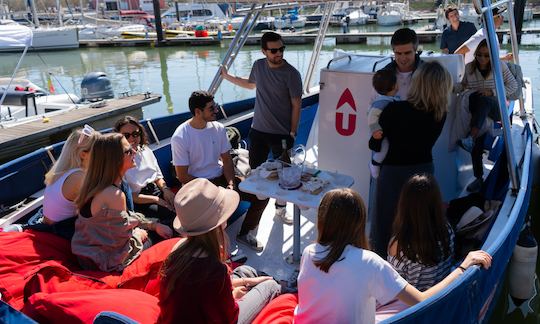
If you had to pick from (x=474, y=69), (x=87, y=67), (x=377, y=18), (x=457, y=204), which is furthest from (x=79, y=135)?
(x=377, y=18)

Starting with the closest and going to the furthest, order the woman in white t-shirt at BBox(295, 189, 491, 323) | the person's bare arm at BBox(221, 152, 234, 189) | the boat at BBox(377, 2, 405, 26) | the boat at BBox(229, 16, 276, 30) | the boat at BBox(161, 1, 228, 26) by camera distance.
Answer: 1. the woman in white t-shirt at BBox(295, 189, 491, 323)
2. the person's bare arm at BBox(221, 152, 234, 189)
3. the boat at BBox(229, 16, 276, 30)
4. the boat at BBox(377, 2, 405, 26)
5. the boat at BBox(161, 1, 228, 26)

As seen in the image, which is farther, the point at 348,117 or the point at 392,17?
the point at 392,17

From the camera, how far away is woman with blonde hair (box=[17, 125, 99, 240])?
106 inches

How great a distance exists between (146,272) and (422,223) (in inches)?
57.6

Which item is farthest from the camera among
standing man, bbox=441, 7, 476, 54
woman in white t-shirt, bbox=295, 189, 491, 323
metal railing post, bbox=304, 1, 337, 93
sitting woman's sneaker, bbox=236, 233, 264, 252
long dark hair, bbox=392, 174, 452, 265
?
standing man, bbox=441, 7, 476, 54

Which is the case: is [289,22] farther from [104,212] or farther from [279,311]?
→ [279,311]

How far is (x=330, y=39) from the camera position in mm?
28141

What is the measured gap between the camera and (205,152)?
11.6ft

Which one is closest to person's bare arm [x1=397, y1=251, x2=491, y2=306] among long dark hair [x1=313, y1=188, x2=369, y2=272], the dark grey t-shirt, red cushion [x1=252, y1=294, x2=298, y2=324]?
long dark hair [x1=313, y1=188, x2=369, y2=272]

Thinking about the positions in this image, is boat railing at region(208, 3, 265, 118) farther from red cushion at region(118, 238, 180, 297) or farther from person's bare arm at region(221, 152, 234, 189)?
red cushion at region(118, 238, 180, 297)

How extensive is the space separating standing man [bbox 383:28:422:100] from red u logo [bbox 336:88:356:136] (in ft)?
1.81

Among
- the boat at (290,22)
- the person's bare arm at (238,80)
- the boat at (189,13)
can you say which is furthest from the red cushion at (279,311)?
the boat at (189,13)

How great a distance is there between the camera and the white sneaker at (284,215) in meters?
3.78

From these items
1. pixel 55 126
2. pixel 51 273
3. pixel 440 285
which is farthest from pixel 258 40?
pixel 440 285
